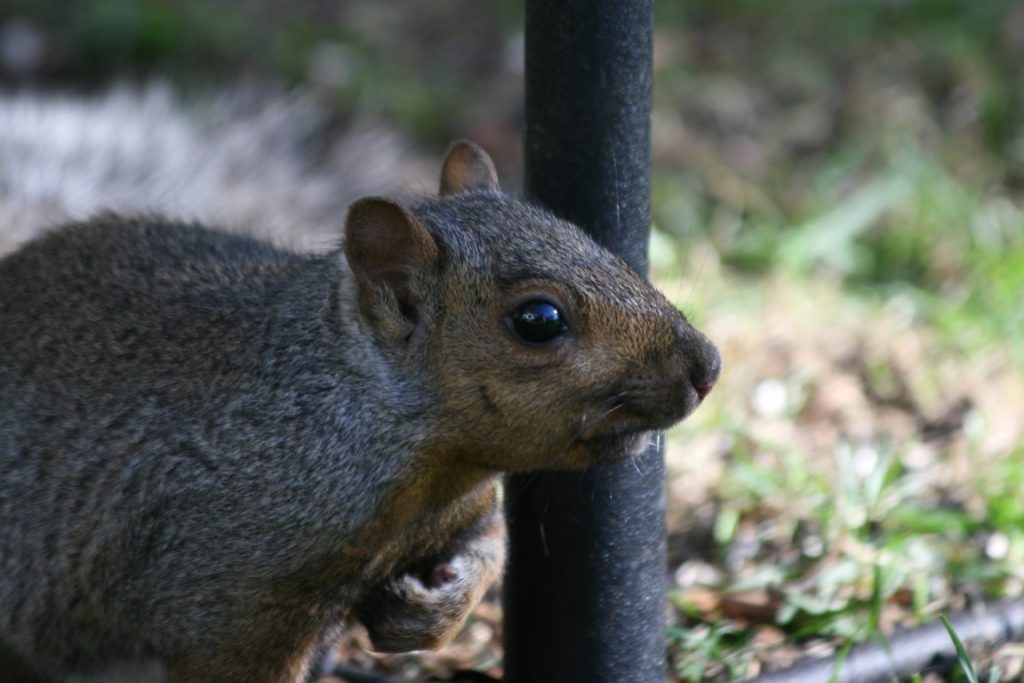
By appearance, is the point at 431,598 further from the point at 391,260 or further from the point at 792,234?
the point at 792,234

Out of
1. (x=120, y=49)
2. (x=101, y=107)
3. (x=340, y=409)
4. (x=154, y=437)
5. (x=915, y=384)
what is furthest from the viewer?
(x=120, y=49)

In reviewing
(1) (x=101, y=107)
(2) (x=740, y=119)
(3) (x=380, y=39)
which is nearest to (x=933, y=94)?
(2) (x=740, y=119)

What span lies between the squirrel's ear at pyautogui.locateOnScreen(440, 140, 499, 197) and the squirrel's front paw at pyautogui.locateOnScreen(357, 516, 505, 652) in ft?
2.33

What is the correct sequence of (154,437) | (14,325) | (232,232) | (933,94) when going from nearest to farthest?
1. (154,437)
2. (14,325)
3. (232,232)
4. (933,94)

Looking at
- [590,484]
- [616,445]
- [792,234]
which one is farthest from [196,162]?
[616,445]

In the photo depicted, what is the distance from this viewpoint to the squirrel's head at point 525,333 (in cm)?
275

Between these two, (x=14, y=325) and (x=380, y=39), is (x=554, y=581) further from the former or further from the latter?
(x=380, y=39)

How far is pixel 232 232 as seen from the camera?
399 cm

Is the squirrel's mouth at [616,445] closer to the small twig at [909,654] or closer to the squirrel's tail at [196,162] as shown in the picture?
the small twig at [909,654]

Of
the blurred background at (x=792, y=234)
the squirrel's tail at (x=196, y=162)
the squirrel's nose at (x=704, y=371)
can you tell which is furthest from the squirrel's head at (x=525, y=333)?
the squirrel's tail at (x=196, y=162)

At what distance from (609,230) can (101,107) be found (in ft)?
10.1

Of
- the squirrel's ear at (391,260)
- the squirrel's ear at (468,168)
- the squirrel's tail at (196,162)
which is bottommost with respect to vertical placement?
the squirrel's ear at (391,260)

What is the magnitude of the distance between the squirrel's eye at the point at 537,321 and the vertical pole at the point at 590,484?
29 cm

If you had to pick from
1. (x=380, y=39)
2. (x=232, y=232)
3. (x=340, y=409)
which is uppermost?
(x=380, y=39)
